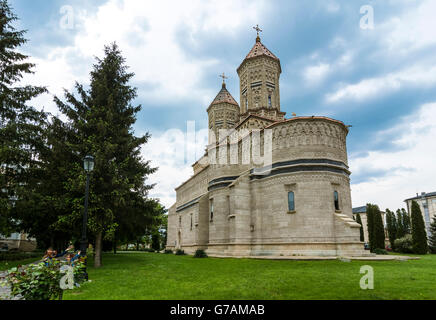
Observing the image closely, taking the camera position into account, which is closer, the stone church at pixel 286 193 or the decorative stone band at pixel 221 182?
the stone church at pixel 286 193

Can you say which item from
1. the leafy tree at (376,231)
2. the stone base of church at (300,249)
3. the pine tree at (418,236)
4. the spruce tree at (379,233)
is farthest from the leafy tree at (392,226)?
the stone base of church at (300,249)

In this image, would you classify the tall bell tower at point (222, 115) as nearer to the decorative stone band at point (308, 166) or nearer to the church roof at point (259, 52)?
the church roof at point (259, 52)

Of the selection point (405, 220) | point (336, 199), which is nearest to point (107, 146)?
point (336, 199)

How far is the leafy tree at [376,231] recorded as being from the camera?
34272 millimetres

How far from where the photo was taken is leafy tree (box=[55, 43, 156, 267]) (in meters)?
16.4

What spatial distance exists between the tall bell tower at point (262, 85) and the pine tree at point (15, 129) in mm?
21397

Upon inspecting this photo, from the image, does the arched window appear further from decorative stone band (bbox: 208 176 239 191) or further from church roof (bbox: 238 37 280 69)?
church roof (bbox: 238 37 280 69)

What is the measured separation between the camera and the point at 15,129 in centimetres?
1667

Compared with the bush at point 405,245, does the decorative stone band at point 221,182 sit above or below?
above

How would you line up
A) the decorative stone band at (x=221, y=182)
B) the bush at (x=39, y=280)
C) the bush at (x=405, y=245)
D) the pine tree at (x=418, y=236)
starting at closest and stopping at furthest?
1. the bush at (x=39, y=280)
2. the decorative stone band at (x=221, y=182)
3. the pine tree at (x=418, y=236)
4. the bush at (x=405, y=245)

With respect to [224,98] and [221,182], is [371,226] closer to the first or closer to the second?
[221,182]

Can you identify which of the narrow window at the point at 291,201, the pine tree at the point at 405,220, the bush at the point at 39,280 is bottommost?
the bush at the point at 39,280

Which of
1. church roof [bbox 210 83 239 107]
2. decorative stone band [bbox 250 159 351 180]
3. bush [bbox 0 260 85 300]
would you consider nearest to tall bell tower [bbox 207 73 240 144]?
church roof [bbox 210 83 239 107]

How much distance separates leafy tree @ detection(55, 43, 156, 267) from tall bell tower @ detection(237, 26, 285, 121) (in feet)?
53.6
